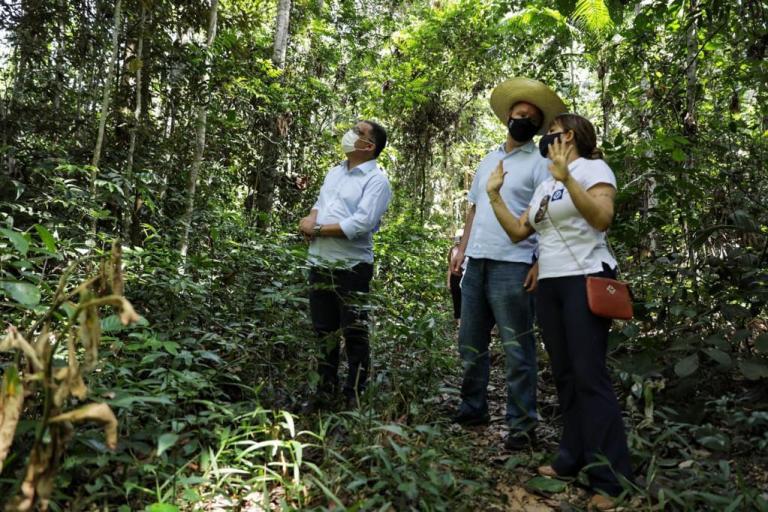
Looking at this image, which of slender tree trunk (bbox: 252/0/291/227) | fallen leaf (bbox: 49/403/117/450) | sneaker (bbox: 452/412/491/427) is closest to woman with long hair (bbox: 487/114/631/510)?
sneaker (bbox: 452/412/491/427)

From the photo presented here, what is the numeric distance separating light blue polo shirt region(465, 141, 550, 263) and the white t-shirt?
519 millimetres

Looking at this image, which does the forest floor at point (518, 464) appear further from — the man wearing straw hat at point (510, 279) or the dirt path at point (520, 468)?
the man wearing straw hat at point (510, 279)

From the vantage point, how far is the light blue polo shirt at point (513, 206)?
3557 mm

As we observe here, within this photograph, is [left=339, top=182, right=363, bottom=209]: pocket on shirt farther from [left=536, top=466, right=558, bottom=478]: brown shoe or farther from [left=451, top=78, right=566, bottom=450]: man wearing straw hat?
[left=536, top=466, right=558, bottom=478]: brown shoe

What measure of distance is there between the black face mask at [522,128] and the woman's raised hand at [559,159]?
0.70 m

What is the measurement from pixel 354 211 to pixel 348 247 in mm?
264

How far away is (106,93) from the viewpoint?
5426 millimetres

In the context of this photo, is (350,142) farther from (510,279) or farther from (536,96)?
(510,279)

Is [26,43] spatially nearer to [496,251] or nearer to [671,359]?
[496,251]

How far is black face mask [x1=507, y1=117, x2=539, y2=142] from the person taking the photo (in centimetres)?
362

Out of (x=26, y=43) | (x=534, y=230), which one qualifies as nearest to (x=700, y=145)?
(x=534, y=230)

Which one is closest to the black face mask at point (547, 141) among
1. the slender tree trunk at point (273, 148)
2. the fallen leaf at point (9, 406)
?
the fallen leaf at point (9, 406)

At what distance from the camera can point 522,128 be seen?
143 inches

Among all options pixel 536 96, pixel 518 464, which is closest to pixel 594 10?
pixel 536 96
